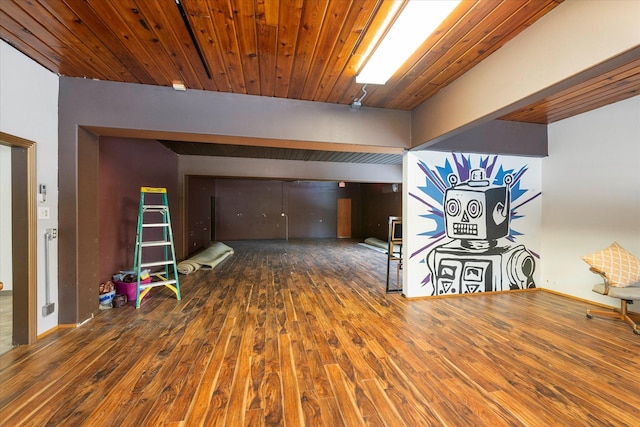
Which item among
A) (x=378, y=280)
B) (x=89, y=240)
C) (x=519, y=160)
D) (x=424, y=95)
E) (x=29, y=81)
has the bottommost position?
(x=378, y=280)

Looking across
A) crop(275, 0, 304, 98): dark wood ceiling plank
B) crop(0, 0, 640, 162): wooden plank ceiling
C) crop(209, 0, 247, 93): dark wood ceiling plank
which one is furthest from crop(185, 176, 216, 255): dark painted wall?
crop(275, 0, 304, 98): dark wood ceiling plank

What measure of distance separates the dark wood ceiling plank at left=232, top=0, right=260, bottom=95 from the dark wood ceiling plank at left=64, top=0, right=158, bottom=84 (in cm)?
100

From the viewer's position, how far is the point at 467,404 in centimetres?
167

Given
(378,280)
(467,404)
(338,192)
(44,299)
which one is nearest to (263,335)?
(467,404)

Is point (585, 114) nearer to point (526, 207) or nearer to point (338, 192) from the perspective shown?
point (526, 207)

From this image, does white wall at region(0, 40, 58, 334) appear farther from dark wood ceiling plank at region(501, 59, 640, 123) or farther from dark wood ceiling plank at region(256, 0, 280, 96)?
dark wood ceiling plank at region(501, 59, 640, 123)

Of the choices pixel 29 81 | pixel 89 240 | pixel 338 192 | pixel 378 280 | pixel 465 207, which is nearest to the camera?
pixel 29 81

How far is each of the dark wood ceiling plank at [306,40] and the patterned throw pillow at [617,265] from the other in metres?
3.93

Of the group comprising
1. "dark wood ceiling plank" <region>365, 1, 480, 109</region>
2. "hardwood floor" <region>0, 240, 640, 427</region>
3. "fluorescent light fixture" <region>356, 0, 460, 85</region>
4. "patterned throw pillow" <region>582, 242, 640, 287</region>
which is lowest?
"hardwood floor" <region>0, 240, 640, 427</region>

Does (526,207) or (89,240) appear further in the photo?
(526,207)

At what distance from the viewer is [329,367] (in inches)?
80.7

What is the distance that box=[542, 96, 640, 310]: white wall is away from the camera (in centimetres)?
→ 320

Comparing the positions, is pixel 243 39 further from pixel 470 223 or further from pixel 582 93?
pixel 470 223

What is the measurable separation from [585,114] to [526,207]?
148 centimetres
